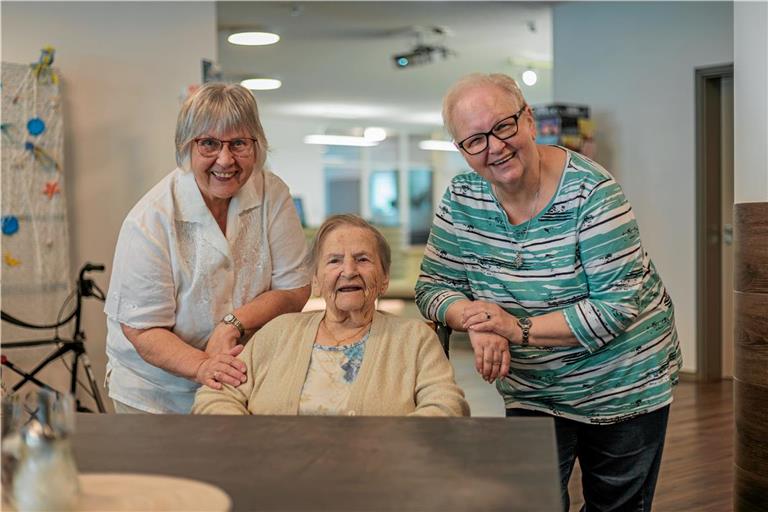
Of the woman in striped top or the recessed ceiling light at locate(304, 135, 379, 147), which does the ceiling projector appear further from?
the recessed ceiling light at locate(304, 135, 379, 147)

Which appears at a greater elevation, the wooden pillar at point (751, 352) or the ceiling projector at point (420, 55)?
the ceiling projector at point (420, 55)

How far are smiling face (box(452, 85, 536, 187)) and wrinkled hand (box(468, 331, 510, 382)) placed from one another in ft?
1.11

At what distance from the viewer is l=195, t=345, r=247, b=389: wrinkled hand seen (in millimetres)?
2182

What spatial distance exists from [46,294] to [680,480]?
3260mm

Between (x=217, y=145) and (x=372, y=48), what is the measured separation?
826 centimetres

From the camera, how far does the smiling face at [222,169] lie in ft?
7.34

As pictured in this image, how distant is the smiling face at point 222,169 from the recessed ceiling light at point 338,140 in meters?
15.6

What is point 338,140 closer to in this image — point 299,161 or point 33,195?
point 299,161

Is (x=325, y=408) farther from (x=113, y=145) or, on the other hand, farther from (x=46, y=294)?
(x=113, y=145)

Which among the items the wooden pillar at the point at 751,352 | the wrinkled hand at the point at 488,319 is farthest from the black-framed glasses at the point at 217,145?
the wooden pillar at the point at 751,352

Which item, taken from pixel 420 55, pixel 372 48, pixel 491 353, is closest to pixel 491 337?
pixel 491 353

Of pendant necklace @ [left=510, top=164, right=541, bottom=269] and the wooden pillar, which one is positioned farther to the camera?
the wooden pillar

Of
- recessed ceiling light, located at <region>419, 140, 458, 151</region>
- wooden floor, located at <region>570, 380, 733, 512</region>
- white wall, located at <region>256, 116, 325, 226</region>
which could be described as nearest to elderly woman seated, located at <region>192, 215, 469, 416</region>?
wooden floor, located at <region>570, 380, 733, 512</region>

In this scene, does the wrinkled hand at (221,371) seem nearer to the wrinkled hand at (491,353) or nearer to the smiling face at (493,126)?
the wrinkled hand at (491,353)
